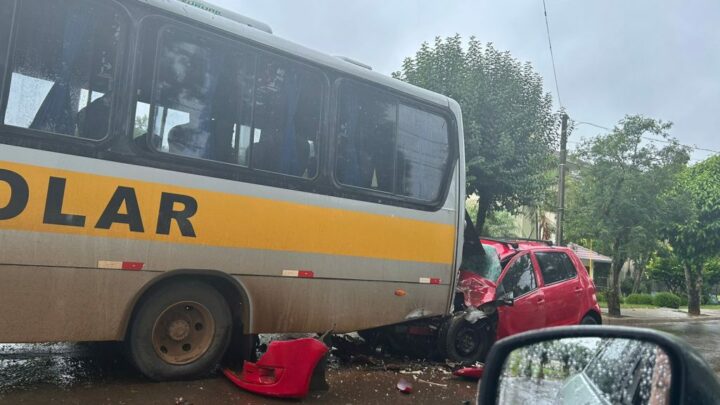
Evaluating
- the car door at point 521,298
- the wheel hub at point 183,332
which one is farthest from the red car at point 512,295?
the wheel hub at point 183,332

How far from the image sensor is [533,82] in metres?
13.3

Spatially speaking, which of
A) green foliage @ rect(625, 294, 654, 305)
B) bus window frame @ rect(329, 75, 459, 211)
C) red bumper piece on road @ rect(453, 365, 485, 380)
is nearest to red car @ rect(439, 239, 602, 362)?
red bumper piece on road @ rect(453, 365, 485, 380)

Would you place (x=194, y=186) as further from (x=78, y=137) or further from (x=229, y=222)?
(x=78, y=137)

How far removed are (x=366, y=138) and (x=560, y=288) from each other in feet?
14.1

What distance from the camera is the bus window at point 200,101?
4938mm

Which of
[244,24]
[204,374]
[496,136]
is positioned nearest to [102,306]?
[204,374]

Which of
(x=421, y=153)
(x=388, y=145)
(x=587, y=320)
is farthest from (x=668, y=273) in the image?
(x=388, y=145)

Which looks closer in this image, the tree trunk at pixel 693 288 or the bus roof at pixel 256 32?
the bus roof at pixel 256 32

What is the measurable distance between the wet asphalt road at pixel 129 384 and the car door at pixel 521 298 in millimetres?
1383

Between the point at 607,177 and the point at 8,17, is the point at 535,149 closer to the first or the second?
the point at 607,177

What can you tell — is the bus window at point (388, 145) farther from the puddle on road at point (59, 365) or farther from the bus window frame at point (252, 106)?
the puddle on road at point (59, 365)

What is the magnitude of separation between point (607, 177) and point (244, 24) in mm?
14649

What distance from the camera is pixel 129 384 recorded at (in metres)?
5.02

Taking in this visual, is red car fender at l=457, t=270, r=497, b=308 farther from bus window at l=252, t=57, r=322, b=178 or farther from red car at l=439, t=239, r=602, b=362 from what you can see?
bus window at l=252, t=57, r=322, b=178
